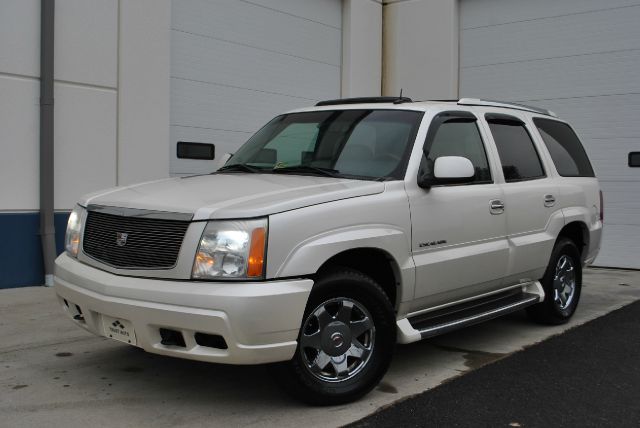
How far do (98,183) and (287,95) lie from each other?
12.3ft

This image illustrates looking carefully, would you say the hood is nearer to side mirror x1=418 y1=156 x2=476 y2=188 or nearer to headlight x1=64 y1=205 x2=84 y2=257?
headlight x1=64 y1=205 x2=84 y2=257

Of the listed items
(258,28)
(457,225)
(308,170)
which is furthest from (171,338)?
(258,28)

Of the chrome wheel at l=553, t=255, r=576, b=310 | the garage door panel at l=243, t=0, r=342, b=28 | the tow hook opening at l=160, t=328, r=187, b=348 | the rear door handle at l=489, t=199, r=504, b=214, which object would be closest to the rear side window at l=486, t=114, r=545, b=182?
the rear door handle at l=489, t=199, r=504, b=214

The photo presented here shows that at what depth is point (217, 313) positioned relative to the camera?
344 centimetres

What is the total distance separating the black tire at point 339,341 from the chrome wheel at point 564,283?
255 cm

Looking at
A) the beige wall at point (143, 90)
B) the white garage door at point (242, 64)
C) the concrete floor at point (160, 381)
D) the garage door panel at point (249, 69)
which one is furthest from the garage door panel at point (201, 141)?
the concrete floor at point (160, 381)

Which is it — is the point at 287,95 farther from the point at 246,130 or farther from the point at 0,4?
the point at 0,4

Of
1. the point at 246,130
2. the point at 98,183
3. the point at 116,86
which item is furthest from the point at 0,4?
the point at 246,130

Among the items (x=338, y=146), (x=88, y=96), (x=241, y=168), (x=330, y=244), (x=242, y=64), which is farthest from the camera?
(x=242, y=64)

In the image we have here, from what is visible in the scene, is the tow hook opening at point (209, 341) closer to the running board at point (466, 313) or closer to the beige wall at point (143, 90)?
the running board at point (466, 313)

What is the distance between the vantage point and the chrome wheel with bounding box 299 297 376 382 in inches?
151

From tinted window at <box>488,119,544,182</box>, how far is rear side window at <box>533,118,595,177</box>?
13.0 inches

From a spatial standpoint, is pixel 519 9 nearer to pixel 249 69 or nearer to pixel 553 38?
pixel 553 38

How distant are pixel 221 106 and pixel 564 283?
5.42 metres
